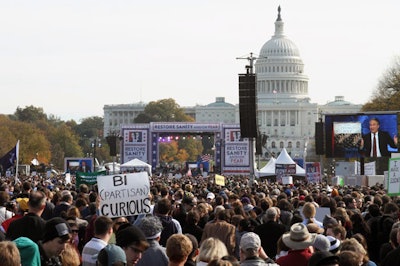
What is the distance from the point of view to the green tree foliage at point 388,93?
8281cm

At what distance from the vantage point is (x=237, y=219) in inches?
596

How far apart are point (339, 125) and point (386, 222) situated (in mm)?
33157

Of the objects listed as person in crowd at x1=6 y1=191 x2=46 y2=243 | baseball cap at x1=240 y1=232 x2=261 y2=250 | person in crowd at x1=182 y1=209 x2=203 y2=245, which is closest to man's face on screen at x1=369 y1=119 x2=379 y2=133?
person in crowd at x1=182 y1=209 x2=203 y2=245

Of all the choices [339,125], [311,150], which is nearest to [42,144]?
[339,125]

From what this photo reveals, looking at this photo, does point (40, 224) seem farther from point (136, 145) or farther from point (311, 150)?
point (311, 150)

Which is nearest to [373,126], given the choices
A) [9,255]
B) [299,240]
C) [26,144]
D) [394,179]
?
[394,179]

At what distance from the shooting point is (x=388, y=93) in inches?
3533

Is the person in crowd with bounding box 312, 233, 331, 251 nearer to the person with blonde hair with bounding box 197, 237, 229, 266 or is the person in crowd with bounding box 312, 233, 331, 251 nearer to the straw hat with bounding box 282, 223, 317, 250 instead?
the straw hat with bounding box 282, 223, 317, 250

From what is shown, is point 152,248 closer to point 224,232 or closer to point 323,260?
point 323,260

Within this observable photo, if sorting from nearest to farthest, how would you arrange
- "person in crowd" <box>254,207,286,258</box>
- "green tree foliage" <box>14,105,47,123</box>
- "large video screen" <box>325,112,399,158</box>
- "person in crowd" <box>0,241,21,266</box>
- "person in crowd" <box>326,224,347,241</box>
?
"person in crowd" <box>0,241,21,266</box> < "person in crowd" <box>326,224,347,241</box> < "person in crowd" <box>254,207,286,258</box> < "large video screen" <box>325,112,399,158</box> < "green tree foliage" <box>14,105,47,123</box>

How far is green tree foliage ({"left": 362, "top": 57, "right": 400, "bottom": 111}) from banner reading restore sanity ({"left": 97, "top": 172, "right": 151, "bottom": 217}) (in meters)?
67.9

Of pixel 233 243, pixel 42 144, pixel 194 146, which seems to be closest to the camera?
pixel 233 243

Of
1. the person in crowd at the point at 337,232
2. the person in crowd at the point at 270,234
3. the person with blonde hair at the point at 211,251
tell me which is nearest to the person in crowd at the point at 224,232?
the person in crowd at the point at 270,234

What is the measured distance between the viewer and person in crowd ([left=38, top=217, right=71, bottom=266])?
10.5 m
